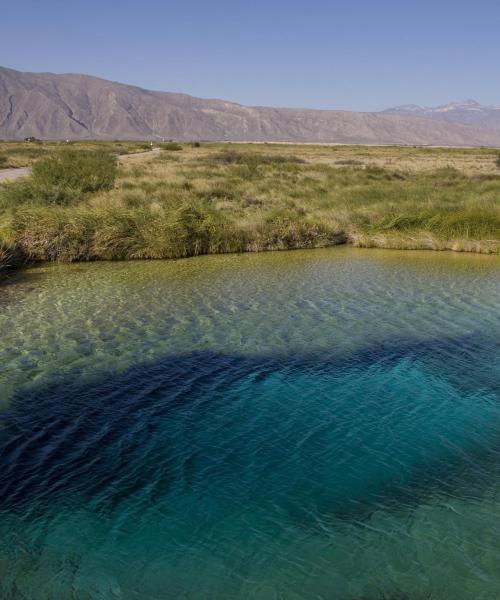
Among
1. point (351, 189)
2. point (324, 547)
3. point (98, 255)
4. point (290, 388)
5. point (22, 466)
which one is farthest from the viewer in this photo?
point (351, 189)

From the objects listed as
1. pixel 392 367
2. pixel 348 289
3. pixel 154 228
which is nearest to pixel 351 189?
pixel 154 228

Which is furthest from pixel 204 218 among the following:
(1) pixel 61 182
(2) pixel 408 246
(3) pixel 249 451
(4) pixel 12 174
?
(4) pixel 12 174

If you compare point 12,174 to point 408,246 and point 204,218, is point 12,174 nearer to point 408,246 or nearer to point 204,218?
point 204,218

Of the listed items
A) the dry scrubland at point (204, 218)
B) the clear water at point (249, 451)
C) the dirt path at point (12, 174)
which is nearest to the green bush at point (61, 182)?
the dry scrubland at point (204, 218)

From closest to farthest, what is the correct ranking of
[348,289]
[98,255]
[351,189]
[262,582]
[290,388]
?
1. [262,582]
2. [290,388]
3. [348,289]
4. [98,255]
5. [351,189]

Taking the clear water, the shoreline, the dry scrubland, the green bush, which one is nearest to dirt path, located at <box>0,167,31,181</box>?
the green bush

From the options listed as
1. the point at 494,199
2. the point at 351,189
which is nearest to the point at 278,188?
the point at 351,189

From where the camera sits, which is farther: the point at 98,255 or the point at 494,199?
the point at 494,199

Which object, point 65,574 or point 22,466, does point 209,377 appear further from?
point 65,574

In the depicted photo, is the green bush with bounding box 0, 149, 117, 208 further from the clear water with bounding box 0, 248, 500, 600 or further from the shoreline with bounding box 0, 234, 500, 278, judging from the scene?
the clear water with bounding box 0, 248, 500, 600

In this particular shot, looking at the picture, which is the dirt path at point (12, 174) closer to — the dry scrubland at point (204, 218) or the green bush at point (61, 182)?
the green bush at point (61, 182)
